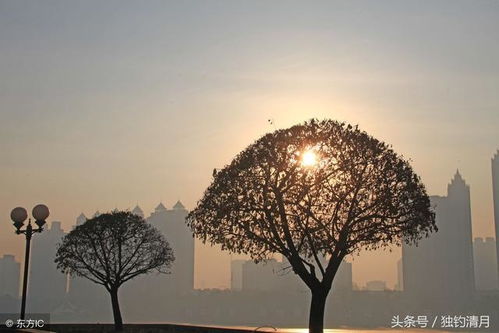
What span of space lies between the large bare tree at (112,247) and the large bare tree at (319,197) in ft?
45.7

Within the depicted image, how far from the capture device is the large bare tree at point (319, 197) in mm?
30188

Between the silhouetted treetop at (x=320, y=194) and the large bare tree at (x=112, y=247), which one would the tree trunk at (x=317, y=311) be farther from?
the large bare tree at (x=112, y=247)

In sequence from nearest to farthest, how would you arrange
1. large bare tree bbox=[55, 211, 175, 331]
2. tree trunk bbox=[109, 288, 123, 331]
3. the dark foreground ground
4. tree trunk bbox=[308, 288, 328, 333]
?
tree trunk bbox=[308, 288, 328, 333] → the dark foreground ground → tree trunk bbox=[109, 288, 123, 331] → large bare tree bbox=[55, 211, 175, 331]

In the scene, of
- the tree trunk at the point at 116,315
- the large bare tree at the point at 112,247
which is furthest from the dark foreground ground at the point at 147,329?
the large bare tree at the point at 112,247

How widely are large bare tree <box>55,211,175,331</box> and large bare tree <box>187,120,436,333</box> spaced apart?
45.7ft

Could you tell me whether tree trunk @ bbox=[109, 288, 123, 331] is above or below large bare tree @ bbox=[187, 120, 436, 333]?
below

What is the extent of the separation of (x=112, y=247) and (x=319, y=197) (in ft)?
62.2

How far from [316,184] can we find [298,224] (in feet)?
7.62

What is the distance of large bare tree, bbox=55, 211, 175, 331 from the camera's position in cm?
4341

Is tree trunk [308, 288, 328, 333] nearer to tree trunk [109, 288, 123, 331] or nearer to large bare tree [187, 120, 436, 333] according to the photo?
large bare tree [187, 120, 436, 333]

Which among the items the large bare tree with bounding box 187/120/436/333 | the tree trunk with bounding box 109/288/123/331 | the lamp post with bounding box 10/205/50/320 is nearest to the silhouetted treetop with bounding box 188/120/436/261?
the large bare tree with bounding box 187/120/436/333

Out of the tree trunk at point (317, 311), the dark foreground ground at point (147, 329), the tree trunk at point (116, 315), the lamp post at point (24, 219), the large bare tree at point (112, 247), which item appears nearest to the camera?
the lamp post at point (24, 219)

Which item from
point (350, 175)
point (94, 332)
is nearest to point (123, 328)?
point (94, 332)

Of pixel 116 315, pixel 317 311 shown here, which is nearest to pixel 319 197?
pixel 317 311
